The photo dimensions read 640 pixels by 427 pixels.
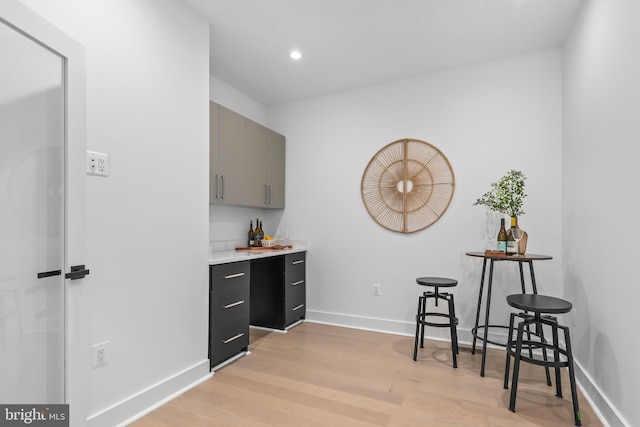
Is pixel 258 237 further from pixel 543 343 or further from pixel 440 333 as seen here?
pixel 543 343

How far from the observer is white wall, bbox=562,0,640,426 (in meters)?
1.60

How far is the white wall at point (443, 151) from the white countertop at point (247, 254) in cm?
19

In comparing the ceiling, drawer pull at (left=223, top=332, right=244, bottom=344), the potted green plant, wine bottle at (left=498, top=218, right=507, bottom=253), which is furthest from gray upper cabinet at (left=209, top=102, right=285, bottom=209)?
wine bottle at (left=498, top=218, right=507, bottom=253)

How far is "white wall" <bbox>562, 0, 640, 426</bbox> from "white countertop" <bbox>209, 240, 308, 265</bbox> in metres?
2.45

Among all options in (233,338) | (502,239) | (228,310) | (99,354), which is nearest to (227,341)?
(233,338)

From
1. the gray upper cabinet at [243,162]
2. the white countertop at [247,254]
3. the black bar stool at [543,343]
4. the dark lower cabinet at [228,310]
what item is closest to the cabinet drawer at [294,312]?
the white countertop at [247,254]

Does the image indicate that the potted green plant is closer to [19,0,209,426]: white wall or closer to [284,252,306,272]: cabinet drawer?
[284,252,306,272]: cabinet drawer

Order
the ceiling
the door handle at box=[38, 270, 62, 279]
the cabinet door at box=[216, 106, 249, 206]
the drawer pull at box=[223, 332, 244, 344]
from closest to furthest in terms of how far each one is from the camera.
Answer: the door handle at box=[38, 270, 62, 279]
the ceiling
the drawer pull at box=[223, 332, 244, 344]
the cabinet door at box=[216, 106, 249, 206]

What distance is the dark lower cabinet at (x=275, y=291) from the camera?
348 centimetres

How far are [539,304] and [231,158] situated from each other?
266 centimetres

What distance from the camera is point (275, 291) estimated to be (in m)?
3.51

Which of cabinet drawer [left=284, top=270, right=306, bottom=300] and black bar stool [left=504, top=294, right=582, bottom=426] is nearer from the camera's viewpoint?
black bar stool [left=504, top=294, right=582, bottom=426]

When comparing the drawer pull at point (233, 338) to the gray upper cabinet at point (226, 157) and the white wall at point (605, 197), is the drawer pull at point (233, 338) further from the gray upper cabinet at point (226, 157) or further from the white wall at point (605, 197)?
the white wall at point (605, 197)

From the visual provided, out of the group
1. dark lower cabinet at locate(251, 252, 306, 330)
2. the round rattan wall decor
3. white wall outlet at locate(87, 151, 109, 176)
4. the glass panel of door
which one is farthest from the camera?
dark lower cabinet at locate(251, 252, 306, 330)
